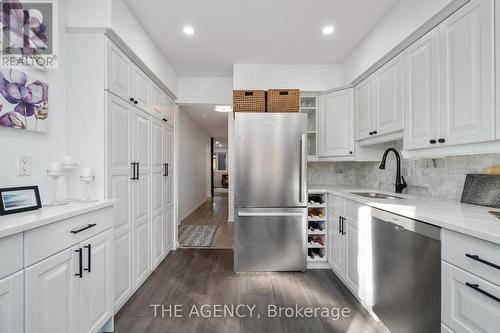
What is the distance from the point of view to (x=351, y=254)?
2.17 meters

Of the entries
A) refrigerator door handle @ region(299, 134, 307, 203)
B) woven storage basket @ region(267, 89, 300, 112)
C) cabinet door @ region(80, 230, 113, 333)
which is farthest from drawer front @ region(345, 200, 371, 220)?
cabinet door @ region(80, 230, 113, 333)

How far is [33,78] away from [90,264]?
1243 mm

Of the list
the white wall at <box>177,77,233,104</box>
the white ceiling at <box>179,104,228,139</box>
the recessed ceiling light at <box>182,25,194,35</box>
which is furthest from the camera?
the white ceiling at <box>179,104,228,139</box>

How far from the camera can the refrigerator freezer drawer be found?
2.57 meters

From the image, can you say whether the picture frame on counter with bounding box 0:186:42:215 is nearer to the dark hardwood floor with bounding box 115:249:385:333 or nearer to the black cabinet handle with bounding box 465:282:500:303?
the dark hardwood floor with bounding box 115:249:385:333

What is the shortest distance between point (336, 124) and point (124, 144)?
248 centimetres

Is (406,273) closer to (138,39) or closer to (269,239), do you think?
(269,239)

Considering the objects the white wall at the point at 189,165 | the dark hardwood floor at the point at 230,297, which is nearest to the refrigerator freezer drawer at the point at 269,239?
the dark hardwood floor at the point at 230,297

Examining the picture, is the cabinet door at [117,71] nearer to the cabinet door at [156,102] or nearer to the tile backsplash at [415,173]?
the cabinet door at [156,102]

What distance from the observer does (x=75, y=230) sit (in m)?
1.29

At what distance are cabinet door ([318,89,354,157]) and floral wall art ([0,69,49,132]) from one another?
283cm

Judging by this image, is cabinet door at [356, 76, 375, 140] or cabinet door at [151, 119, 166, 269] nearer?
cabinet door at [356, 76, 375, 140]

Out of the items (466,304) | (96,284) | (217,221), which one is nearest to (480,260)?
(466,304)

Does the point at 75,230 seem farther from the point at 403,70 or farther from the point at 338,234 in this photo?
the point at 403,70
